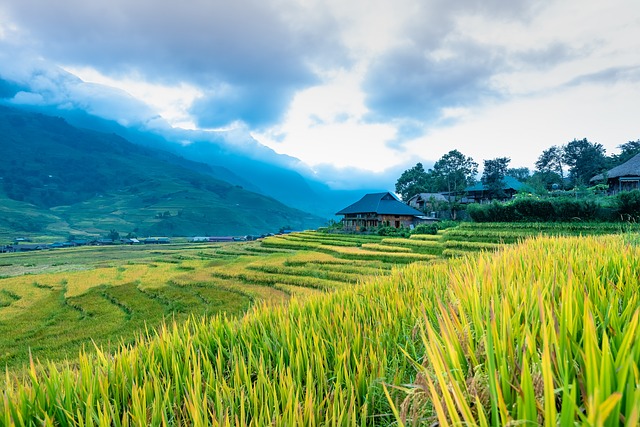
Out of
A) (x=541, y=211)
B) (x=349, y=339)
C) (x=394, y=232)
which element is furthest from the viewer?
(x=394, y=232)

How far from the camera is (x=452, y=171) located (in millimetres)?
68562

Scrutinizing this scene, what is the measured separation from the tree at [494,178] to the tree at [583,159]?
374 inches

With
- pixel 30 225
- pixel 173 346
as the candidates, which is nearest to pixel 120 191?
pixel 30 225

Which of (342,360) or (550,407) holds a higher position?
(550,407)

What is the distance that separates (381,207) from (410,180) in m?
30.6

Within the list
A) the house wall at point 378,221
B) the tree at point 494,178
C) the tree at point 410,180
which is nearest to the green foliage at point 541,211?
the house wall at point 378,221

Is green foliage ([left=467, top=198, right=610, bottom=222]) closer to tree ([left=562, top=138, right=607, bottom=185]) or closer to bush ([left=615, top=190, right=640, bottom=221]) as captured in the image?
bush ([left=615, top=190, right=640, bottom=221])

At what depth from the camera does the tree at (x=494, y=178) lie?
48.1 m

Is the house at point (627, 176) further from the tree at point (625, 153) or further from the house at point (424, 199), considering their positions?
the house at point (424, 199)

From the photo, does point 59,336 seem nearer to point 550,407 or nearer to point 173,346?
point 173,346

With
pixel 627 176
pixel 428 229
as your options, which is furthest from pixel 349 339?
pixel 627 176

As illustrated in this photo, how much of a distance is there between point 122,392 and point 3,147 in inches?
9532

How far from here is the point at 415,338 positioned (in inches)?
117

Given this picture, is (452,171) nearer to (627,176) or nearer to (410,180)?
(410,180)
